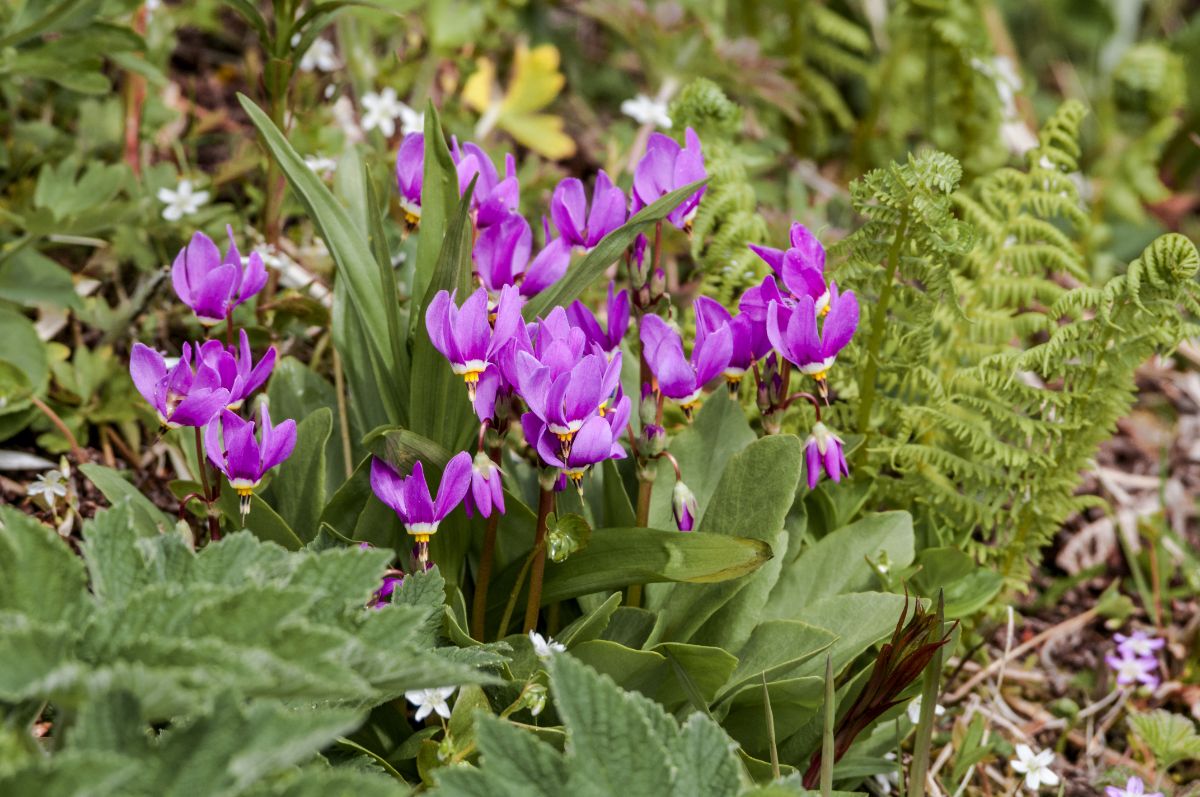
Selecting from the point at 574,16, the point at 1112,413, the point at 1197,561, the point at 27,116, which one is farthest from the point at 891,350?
the point at 574,16

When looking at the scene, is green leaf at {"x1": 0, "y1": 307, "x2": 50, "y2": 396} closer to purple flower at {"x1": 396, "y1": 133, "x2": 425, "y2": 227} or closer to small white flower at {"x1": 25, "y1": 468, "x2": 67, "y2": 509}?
small white flower at {"x1": 25, "y1": 468, "x2": 67, "y2": 509}

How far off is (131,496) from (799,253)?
123cm

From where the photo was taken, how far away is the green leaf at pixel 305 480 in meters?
2.06

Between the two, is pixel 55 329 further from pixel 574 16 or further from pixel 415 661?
pixel 574 16

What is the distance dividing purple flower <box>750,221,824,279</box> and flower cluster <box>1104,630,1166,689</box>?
1.38m

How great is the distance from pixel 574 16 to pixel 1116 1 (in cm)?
257

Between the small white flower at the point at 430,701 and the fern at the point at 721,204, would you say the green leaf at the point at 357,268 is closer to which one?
the small white flower at the point at 430,701

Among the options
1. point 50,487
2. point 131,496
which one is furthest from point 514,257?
point 50,487

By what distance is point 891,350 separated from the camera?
8.02 ft

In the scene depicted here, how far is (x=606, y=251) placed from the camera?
191cm

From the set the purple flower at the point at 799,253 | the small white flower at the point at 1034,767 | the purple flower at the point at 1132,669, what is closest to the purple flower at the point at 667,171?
the purple flower at the point at 799,253

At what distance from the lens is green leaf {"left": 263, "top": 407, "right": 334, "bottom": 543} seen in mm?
2064

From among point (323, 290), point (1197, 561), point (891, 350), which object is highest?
point (891, 350)

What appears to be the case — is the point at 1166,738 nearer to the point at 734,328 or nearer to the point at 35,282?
the point at 734,328
